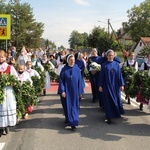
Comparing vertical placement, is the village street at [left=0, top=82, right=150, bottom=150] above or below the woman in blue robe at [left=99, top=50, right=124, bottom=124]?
below

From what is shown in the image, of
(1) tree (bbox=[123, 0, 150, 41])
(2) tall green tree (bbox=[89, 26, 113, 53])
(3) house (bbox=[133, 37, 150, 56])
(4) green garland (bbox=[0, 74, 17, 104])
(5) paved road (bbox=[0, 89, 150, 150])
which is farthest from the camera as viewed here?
(1) tree (bbox=[123, 0, 150, 41])

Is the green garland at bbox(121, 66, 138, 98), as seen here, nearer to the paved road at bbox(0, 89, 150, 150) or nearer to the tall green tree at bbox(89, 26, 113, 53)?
the paved road at bbox(0, 89, 150, 150)

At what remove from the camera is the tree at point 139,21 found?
278 ft

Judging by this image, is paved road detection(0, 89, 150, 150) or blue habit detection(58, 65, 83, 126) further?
blue habit detection(58, 65, 83, 126)

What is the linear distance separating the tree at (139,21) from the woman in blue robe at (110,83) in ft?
257

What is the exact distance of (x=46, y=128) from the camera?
26.0 feet

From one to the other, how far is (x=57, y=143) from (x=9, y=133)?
4.65 feet

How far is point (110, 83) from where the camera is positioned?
8344 millimetres

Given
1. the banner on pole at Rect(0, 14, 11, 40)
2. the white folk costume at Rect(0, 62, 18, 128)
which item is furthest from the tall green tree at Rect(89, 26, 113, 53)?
the white folk costume at Rect(0, 62, 18, 128)

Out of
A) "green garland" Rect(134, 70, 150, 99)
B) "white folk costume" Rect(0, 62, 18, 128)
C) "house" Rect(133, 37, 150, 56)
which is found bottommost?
"white folk costume" Rect(0, 62, 18, 128)

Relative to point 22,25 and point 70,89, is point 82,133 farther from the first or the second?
point 22,25

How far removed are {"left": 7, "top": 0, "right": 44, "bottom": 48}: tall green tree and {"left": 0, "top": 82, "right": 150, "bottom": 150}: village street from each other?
179ft

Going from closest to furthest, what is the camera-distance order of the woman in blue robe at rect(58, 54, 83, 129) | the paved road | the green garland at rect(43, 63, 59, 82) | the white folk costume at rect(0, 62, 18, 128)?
the paved road < the white folk costume at rect(0, 62, 18, 128) < the woman in blue robe at rect(58, 54, 83, 129) < the green garland at rect(43, 63, 59, 82)

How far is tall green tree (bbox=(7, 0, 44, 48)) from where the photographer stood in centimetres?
6319
